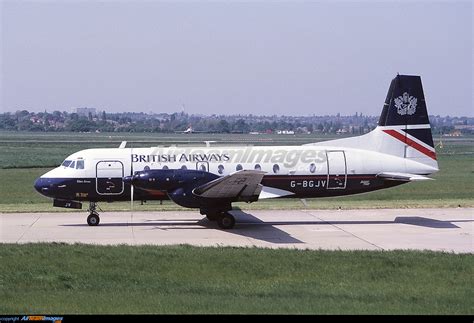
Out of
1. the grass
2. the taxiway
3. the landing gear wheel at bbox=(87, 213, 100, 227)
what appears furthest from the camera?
the landing gear wheel at bbox=(87, 213, 100, 227)

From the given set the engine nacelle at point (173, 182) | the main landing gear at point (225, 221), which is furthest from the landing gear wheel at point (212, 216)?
the engine nacelle at point (173, 182)

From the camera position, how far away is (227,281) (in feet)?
50.2

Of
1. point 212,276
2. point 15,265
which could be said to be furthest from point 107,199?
point 212,276

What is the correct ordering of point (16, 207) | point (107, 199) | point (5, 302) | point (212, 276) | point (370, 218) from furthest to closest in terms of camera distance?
point (16, 207)
point (370, 218)
point (107, 199)
point (212, 276)
point (5, 302)

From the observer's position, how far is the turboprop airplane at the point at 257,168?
24109 mm

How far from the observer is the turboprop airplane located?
79.1 feet

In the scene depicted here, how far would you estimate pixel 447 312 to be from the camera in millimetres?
11750

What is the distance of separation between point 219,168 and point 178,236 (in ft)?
11.5

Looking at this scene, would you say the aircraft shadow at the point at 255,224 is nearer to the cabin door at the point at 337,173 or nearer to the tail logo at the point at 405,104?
the cabin door at the point at 337,173

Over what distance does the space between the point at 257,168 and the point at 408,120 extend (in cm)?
596

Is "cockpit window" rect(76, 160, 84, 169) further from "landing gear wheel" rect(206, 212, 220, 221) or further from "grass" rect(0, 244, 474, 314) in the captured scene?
"grass" rect(0, 244, 474, 314)

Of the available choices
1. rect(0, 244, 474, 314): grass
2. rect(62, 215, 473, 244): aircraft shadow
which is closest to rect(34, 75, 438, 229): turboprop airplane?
rect(62, 215, 473, 244): aircraft shadow

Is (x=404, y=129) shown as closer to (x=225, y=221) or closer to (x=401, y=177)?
(x=401, y=177)

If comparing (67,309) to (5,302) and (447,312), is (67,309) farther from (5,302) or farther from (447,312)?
(447,312)
